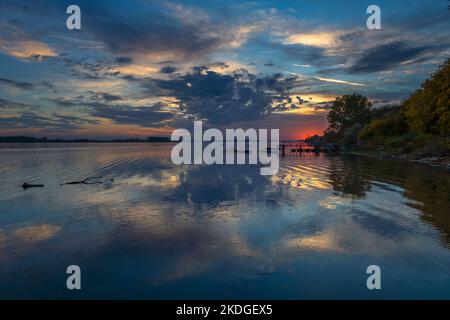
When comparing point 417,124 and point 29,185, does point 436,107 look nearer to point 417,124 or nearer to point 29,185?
point 417,124

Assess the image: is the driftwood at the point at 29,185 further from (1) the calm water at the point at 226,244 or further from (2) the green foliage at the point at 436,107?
(2) the green foliage at the point at 436,107

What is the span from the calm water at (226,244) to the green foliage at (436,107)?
3251cm

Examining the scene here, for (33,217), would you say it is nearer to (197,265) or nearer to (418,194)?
(197,265)

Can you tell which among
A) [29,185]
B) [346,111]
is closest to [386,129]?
[346,111]

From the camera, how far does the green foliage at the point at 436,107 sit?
46934mm

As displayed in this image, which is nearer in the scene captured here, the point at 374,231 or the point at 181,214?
the point at 374,231

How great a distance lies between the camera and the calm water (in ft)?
28.3

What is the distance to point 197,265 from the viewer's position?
33.1 feet

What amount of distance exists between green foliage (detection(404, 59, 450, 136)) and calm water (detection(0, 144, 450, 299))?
107 feet

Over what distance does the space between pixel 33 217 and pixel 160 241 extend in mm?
8932

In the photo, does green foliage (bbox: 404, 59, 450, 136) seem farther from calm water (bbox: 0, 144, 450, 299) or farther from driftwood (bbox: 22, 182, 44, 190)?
driftwood (bbox: 22, 182, 44, 190)

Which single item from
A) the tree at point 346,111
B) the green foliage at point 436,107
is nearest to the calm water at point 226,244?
the green foliage at point 436,107

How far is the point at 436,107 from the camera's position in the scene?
2083 inches
